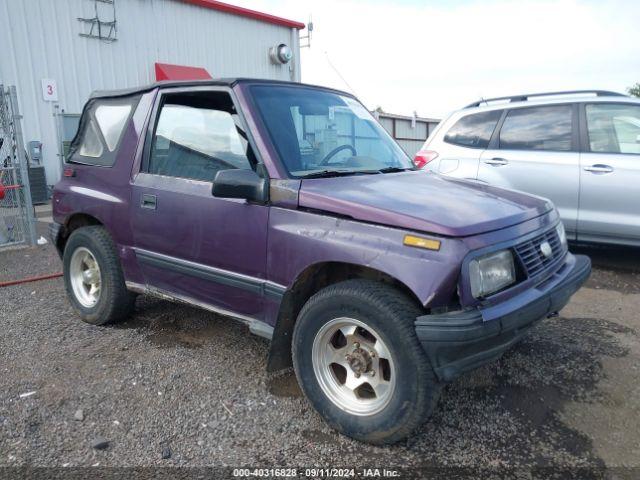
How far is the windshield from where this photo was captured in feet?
9.66

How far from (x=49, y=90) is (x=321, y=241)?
1219cm

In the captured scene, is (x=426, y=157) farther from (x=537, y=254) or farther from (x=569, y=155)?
(x=537, y=254)

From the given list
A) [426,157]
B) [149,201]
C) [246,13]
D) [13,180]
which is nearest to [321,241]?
[149,201]

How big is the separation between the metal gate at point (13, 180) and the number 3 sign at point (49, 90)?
561 centimetres

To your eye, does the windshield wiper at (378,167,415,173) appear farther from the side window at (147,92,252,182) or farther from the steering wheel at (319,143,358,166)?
the side window at (147,92,252,182)

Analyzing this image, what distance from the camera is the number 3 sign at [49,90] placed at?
12111mm

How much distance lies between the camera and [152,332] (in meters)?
3.93

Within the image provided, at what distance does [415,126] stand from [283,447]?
1570cm

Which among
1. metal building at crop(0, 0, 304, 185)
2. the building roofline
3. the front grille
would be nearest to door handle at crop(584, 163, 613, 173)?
the front grille

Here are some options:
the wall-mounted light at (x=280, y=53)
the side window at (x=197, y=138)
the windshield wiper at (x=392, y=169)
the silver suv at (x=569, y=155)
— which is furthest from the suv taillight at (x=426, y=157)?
the wall-mounted light at (x=280, y=53)

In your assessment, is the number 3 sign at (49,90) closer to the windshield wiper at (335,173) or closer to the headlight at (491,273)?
the windshield wiper at (335,173)

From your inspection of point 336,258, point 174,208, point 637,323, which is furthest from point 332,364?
point 637,323

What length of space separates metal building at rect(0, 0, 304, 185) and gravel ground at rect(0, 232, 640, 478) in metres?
9.76

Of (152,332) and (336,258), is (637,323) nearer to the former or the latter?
(336,258)
